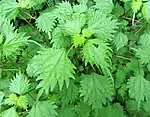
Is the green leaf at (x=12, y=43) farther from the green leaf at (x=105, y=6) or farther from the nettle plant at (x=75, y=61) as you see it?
the green leaf at (x=105, y=6)

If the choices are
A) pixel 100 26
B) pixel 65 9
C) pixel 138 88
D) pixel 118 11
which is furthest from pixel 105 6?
pixel 138 88

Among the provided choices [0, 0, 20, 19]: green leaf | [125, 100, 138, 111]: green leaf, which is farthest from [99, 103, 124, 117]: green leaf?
[0, 0, 20, 19]: green leaf

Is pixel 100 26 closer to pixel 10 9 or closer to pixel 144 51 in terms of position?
pixel 144 51

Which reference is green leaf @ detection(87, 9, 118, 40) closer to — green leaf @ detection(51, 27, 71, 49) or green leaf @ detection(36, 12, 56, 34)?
green leaf @ detection(51, 27, 71, 49)

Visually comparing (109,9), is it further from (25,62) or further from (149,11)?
(25,62)

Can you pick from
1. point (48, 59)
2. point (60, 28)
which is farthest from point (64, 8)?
point (48, 59)

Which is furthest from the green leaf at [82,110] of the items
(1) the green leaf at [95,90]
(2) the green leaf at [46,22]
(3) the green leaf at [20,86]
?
(2) the green leaf at [46,22]
